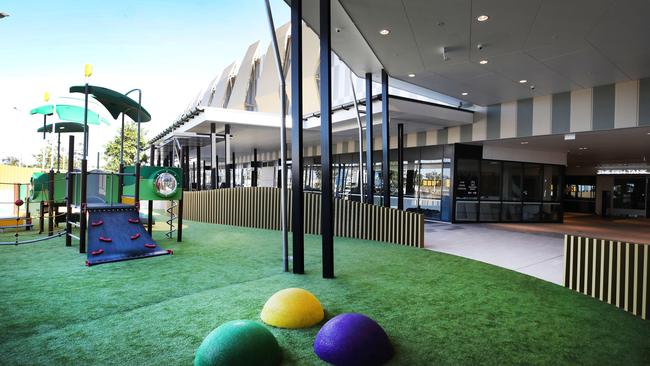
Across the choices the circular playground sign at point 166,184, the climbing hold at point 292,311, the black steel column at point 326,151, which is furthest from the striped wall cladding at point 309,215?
the climbing hold at point 292,311

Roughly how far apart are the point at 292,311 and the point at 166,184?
5.90m

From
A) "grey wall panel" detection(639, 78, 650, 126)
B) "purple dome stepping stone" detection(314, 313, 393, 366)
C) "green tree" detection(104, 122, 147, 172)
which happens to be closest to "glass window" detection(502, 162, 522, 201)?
"grey wall panel" detection(639, 78, 650, 126)

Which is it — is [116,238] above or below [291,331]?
above

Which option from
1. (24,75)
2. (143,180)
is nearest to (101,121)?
(143,180)

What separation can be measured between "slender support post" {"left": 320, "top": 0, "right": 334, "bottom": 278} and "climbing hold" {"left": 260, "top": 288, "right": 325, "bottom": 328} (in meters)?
1.78

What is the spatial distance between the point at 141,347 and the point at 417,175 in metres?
14.3

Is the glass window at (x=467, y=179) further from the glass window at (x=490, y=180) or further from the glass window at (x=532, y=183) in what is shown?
the glass window at (x=532, y=183)

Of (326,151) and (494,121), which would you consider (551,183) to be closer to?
(494,121)

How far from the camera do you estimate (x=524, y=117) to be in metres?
12.3

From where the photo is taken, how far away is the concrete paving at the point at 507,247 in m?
6.66

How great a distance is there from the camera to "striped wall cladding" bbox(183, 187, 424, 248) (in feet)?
28.6

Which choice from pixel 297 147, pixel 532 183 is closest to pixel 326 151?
pixel 297 147

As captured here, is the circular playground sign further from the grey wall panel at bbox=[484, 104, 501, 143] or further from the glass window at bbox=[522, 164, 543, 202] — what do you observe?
the glass window at bbox=[522, 164, 543, 202]

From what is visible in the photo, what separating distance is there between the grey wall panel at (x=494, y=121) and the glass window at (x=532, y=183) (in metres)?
3.75
